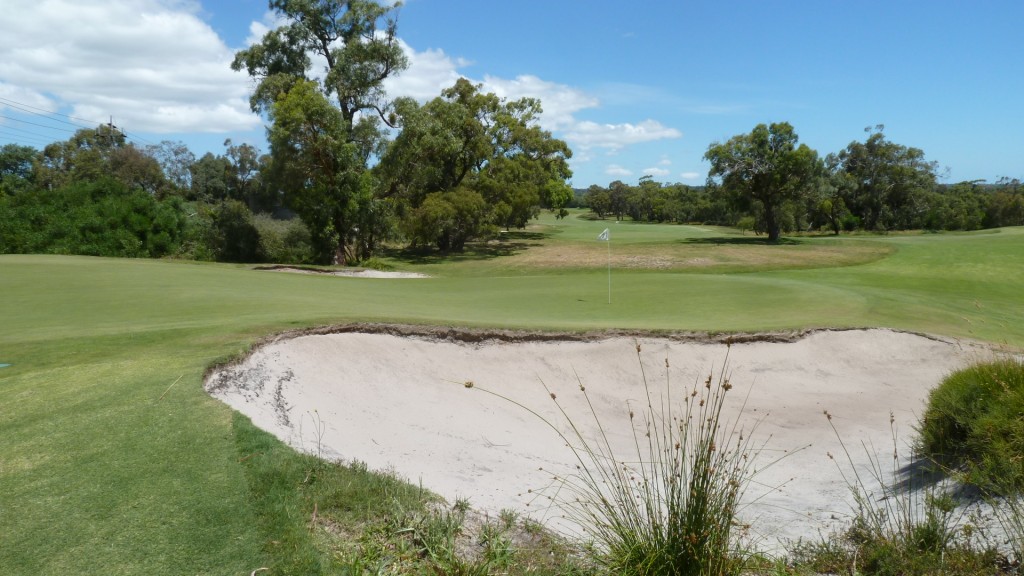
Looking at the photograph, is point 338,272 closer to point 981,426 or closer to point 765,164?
point 981,426

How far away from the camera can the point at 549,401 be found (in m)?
11.2

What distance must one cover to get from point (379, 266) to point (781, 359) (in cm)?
2668

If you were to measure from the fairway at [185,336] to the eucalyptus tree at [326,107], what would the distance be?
14.5 m

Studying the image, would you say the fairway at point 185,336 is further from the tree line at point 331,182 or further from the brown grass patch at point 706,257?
the tree line at point 331,182

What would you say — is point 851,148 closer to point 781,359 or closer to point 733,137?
point 733,137

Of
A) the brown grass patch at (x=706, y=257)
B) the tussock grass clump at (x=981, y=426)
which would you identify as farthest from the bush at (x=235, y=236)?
the tussock grass clump at (x=981, y=426)

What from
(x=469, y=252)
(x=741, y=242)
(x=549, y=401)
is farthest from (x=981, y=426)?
(x=741, y=242)

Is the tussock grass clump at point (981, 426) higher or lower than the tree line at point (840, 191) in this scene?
lower

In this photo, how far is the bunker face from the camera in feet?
23.9

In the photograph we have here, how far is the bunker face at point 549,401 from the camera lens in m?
7.27

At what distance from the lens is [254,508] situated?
4879mm

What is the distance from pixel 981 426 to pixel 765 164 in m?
41.9

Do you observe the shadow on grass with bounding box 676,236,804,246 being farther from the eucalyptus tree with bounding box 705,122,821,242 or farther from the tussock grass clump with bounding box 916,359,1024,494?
the tussock grass clump with bounding box 916,359,1024,494

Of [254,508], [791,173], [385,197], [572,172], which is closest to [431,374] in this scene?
[254,508]
